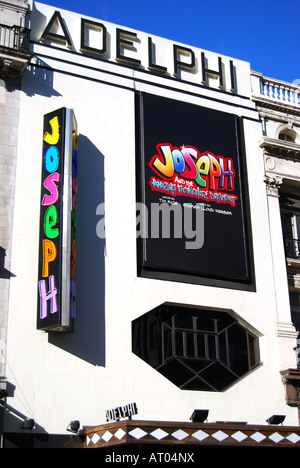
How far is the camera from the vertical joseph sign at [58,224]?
19703 millimetres

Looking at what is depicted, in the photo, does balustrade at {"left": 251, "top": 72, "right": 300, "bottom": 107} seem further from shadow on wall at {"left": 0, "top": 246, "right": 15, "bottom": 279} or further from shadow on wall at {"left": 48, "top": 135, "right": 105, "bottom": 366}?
shadow on wall at {"left": 0, "top": 246, "right": 15, "bottom": 279}

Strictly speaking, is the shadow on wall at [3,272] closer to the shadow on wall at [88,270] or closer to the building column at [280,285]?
the shadow on wall at [88,270]

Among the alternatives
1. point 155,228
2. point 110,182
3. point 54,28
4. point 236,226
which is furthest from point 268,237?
point 54,28

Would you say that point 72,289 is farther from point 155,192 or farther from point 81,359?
point 155,192

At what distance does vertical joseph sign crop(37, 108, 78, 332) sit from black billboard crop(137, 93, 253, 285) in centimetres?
317

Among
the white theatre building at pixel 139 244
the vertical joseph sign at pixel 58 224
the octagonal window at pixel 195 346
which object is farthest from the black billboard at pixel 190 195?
the vertical joseph sign at pixel 58 224

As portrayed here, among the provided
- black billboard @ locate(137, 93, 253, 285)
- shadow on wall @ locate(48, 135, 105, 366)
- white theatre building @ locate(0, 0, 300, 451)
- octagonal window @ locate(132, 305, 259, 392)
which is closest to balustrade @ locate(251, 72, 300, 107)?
white theatre building @ locate(0, 0, 300, 451)

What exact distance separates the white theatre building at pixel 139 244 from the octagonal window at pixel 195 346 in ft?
0.18

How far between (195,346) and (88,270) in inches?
181

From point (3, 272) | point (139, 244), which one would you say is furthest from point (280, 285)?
point (3, 272)

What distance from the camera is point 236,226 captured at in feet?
82.2

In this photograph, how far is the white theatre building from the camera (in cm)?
1959

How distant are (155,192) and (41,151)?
437 cm

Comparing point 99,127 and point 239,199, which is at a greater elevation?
point 99,127
